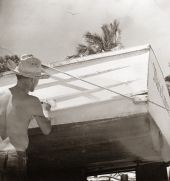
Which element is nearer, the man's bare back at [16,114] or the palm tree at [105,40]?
the man's bare back at [16,114]

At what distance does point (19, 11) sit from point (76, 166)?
2.27 meters

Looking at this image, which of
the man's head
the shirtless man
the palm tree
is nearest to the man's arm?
the shirtless man

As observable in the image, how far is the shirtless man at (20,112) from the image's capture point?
2.69m

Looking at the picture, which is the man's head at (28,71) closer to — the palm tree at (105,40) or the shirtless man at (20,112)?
the shirtless man at (20,112)

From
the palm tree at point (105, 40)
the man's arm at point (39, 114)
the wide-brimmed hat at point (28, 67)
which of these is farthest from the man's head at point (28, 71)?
the palm tree at point (105, 40)

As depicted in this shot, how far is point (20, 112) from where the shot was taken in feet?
8.92

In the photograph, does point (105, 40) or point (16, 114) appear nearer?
point (16, 114)

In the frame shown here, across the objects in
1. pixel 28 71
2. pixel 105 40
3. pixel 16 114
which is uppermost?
pixel 105 40

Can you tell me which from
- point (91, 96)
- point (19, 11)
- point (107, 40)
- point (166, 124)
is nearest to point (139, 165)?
point (166, 124)

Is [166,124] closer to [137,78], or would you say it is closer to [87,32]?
[137,78]

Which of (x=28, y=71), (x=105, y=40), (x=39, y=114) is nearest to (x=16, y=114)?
(x=39, y=114)

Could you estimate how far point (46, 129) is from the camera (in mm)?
2826

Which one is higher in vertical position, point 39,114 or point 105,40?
point 105,40

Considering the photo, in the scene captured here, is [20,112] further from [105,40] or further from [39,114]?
[105,40]
